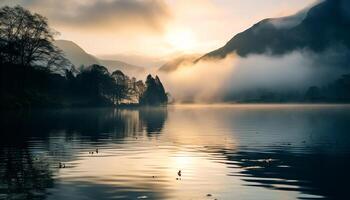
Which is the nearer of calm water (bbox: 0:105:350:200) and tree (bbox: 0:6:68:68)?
calm water (bbox: 0:105:350:200)

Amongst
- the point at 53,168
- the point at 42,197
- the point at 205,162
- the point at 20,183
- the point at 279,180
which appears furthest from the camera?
the point at 205,162

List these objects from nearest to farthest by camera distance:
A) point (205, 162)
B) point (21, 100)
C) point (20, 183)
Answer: point (20, 183) < point (205, 162) < point (21, 100)

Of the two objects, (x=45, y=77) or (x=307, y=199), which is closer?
(x=307, y=199)

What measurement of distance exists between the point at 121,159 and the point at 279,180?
16.0 metres

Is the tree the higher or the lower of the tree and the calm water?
the higher

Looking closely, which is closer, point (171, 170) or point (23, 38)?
point (171, 170)

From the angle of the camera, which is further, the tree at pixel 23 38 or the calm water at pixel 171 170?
the tree at pixel 23 38

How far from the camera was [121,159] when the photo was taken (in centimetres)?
4372

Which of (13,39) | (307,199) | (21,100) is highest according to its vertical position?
(13,39)

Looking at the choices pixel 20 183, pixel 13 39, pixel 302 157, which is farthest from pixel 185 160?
pixel 13 39

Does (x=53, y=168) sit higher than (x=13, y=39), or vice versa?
(x=13, y=39)

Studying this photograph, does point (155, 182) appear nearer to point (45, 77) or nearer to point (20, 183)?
point (20, 183)

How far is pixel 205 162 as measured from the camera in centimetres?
4194

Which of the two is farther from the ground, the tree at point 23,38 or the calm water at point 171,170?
the tree at point 23,38
